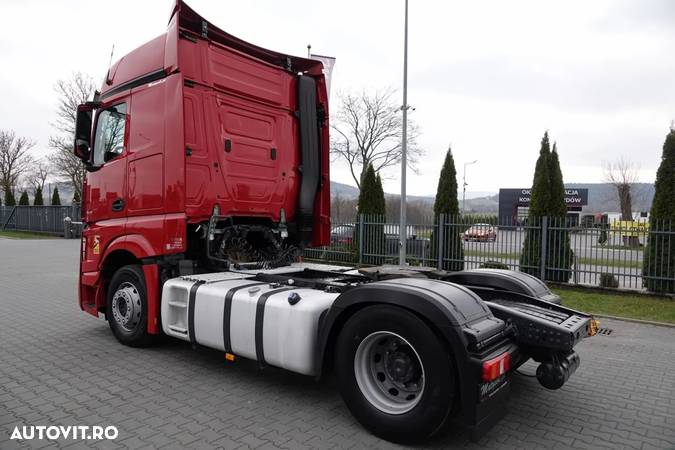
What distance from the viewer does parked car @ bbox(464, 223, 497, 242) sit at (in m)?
11.8

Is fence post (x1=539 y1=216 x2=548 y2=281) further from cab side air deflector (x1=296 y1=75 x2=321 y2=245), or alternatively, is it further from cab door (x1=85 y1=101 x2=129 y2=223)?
cab door (x1=85 y1=101 x2=129 y2=223)

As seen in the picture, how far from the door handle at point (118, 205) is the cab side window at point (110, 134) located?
1.79ft

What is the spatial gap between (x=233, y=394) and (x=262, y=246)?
2.50 m

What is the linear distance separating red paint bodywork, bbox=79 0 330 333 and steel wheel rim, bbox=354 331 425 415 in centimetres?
254

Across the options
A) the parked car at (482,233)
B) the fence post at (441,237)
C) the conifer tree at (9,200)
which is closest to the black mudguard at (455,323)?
the parked car at (482,233)

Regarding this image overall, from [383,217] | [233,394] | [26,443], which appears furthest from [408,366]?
[383,217]

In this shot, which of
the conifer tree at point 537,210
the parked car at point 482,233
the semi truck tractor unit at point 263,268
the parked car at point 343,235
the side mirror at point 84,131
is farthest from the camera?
the parked car at point 343,235

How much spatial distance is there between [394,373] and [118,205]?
13.0ft

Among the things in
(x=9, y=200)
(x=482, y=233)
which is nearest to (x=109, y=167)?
(x=482, y=233)

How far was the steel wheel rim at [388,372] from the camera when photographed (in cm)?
330

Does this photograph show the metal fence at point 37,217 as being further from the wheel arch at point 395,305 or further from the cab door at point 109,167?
the wheel arch at point 395,305

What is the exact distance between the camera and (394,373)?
132 inches

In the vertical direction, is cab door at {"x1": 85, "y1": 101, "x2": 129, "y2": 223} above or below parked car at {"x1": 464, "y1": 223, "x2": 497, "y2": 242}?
above

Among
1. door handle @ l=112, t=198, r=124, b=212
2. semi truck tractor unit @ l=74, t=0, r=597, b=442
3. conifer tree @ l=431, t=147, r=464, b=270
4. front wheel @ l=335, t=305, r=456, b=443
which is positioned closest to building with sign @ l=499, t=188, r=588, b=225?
conifer tree @ l=431, t=147, r=464, b=270
